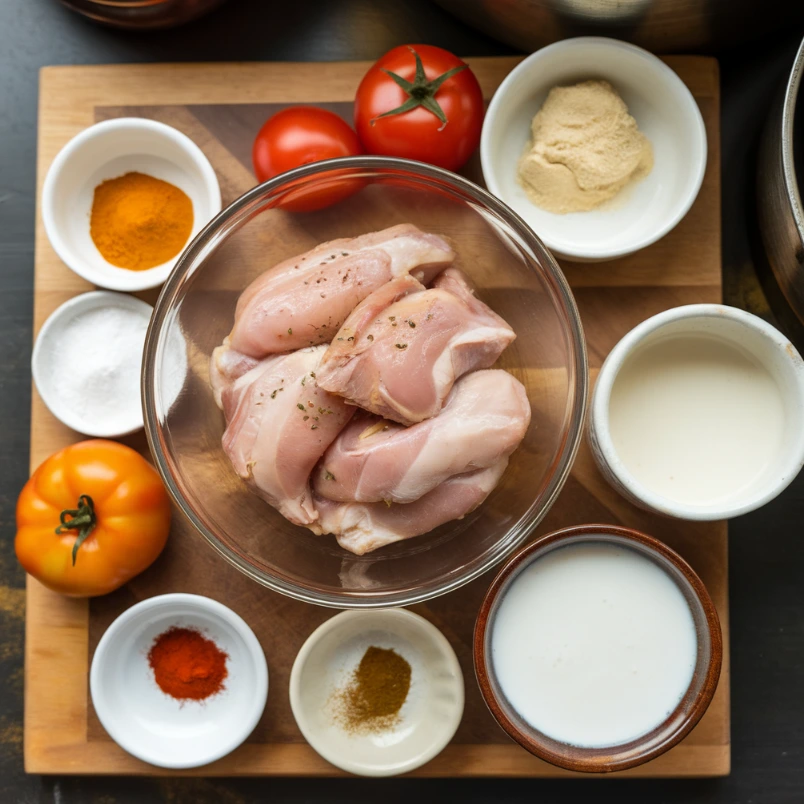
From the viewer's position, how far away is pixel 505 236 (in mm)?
1261

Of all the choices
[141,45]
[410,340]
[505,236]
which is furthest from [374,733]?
[141,45]

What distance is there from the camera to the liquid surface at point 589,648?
1354 millimetres

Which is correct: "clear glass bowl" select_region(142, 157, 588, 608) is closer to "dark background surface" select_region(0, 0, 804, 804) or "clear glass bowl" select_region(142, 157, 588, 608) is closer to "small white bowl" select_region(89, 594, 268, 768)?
"small white bowl" select_region(89, 594, 268, 768)

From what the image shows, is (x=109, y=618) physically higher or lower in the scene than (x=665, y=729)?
higher

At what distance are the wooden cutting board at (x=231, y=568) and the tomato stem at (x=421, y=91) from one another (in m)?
0.15

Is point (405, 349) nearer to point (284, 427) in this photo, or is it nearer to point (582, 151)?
Result: point (284, 427)

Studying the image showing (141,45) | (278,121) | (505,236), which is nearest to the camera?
(505,236)

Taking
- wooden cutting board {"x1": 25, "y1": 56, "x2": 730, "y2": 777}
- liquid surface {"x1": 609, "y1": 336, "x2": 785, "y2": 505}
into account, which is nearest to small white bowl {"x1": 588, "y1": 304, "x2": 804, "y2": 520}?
liquid surface {"x1": 609, "y1": 336, "x2": 785, "y2": 505}

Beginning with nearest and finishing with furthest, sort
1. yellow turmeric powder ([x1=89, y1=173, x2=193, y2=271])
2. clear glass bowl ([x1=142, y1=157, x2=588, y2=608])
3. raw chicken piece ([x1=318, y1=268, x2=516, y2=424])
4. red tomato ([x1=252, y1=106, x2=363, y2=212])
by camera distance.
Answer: raw chicken piece ([x1=318, y1=268, x2=516, y2=424]), clear glass bowl ([x1=142, y1=157, x2=588, y2=608]), red tomato ([x1=252, y1=106, x2=363, y2=212]), yellow turmeric powder ([x1=89, y1=173, x2=193, y2=271])

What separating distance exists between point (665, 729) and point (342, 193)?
99cm

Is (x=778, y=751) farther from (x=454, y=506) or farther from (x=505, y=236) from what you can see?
(x=505, y=236)

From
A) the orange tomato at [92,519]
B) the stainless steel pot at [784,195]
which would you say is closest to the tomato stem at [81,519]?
the orange tomato at [92,519]

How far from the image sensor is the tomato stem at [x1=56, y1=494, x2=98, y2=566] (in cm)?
136

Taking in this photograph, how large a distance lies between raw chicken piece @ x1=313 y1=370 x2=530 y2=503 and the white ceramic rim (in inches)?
19.0
